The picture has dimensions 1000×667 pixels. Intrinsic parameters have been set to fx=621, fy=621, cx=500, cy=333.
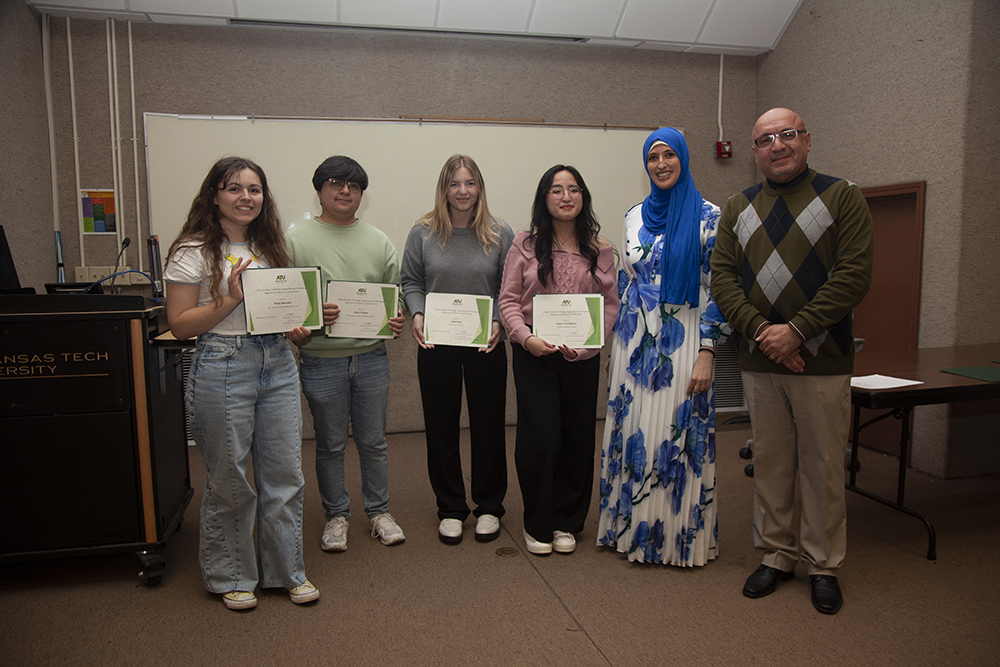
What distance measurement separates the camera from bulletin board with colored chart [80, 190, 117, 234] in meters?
3.97

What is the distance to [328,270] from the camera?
244cm

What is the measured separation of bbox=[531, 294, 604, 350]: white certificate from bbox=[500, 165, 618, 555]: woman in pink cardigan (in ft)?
0.17

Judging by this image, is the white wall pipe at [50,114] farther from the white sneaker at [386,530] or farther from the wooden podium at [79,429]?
the white sneaker at [386,530]

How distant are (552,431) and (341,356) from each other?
0.89 meters

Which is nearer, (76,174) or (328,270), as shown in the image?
(328,270)

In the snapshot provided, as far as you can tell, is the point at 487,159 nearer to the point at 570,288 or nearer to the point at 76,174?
the point at 570,288

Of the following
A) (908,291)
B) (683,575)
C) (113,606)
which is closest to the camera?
(113,606)

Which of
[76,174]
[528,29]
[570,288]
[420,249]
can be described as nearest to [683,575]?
[570,288]

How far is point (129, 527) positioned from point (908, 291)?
4.27 metres

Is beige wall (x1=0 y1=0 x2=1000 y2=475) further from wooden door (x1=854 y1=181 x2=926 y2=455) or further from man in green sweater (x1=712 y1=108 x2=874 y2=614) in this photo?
man in green sweater (x1=712 y1=108 x2=874 y2=614)

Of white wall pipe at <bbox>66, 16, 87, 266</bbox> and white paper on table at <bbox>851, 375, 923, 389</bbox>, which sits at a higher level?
white wall pipe at <bbox>66, 16, 87, 266</bbox>

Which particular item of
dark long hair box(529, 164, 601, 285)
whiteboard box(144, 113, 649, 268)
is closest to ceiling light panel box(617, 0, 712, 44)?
whiteboard box(144, 113, 649, 268)

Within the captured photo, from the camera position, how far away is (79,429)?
2.22 m

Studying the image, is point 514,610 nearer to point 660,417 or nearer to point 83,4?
point 660,417
